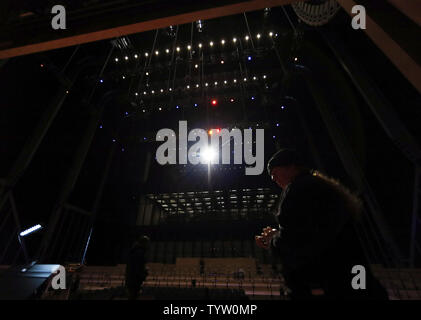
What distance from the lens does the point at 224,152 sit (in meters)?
12.7

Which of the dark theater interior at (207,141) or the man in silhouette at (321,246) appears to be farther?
the dark theater interior at (207,141)

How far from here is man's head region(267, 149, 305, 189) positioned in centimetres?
150

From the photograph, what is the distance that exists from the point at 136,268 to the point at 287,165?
337 centimetres

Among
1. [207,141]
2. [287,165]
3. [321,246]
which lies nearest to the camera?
[321,246]

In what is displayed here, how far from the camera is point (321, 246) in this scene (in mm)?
1057

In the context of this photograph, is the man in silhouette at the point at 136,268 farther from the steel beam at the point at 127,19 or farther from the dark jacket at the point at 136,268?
the steel beam at the point at 127,19

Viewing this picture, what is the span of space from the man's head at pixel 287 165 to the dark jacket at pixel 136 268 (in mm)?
3116

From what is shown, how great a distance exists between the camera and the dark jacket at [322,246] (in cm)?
106

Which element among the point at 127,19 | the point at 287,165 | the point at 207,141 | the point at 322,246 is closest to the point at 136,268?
the point at 287,165

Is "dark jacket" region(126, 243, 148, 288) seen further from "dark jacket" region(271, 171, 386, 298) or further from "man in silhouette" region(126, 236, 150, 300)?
"dark jacket" region(271, 171, 386, 298)

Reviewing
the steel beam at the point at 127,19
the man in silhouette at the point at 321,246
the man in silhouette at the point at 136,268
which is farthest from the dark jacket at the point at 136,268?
the steel beam at the point at 127,19

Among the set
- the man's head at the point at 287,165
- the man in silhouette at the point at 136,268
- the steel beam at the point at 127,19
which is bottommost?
the man in silhouette at the point at 136,268

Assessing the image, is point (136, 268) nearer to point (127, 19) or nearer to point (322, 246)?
point (322, 246)
